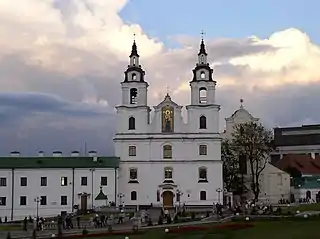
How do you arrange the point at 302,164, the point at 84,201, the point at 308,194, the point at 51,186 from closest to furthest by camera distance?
the point at 84,201 < the point at 51,186 < the point at 308,194 < the point at 302,164

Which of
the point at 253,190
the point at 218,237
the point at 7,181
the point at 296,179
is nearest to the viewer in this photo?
the point at 218,237

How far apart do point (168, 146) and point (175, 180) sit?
4.06 m

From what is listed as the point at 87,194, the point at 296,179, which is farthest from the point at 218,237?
the point at 296,179

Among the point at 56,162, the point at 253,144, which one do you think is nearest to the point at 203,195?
the point at 253,144

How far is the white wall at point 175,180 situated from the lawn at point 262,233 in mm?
38107

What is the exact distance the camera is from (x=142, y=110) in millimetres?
82312

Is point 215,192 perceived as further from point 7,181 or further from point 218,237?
point 218,237

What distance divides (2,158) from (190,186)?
22.1 metres

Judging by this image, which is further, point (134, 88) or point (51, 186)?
point (134, 88)

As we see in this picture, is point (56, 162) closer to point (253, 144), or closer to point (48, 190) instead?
point (48, 190)

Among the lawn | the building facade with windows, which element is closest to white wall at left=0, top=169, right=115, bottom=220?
the building facade with windows

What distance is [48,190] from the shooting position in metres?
79.6

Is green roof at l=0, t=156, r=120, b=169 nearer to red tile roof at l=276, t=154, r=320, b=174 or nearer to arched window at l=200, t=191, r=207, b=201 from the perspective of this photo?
arched window at l=200, t=191, r=207, b=201

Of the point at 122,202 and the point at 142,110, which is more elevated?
the point at 142,110
